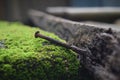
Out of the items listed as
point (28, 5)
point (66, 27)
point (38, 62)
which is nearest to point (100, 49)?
point (38, 62)

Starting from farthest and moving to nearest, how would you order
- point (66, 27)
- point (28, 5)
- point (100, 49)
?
point (28, 5), point (66, 27), point (100, 49)

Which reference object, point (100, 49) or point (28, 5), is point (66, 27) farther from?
point (28, 5)

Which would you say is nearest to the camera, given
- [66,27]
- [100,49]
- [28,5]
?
[100,49]

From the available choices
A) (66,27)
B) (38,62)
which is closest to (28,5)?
(66,27)

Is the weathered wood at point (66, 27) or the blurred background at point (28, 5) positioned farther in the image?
the blurred background at point (28, 5)

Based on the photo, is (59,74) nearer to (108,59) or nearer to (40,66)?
(40,66)

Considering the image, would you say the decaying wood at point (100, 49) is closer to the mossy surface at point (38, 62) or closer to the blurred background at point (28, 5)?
the mossy surface at point (38, 62)

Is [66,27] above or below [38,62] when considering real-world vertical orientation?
above

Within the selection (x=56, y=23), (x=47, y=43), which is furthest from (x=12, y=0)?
(x=47, y=43)

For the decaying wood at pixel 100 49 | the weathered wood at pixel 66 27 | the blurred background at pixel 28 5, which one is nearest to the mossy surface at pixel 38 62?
the decaying wood at pixel 100 49

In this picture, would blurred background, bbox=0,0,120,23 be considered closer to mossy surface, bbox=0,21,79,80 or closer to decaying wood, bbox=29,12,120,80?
decaying wood, bbox=29,12,120,80

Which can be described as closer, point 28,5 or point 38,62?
point 38,62
